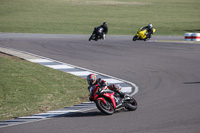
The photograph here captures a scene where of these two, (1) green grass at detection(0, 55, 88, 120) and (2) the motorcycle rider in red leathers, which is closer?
(2) the motorcycle rider in red leathers

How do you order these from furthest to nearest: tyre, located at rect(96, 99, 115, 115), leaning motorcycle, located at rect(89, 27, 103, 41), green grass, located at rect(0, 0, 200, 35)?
green grass, located at rect(0, 0, 200, 35) < leaning motorcycle, located at rect(89, 27, 103, 41) < tyre, located at rect(96, 99, 115, 115)

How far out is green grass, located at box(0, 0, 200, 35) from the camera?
40281 mm

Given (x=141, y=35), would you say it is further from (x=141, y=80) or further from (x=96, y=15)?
(x=96, y=15)

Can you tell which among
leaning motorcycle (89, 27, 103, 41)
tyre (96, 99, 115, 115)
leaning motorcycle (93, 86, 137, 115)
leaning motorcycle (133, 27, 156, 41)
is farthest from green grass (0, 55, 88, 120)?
leaning motorcycle (133, 27, 156, 41)

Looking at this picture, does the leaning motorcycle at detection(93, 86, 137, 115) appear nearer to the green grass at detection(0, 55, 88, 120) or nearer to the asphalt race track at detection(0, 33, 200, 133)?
the asphalt race track at detection(0, 33, 200, 133)

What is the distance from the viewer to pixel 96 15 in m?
51.8

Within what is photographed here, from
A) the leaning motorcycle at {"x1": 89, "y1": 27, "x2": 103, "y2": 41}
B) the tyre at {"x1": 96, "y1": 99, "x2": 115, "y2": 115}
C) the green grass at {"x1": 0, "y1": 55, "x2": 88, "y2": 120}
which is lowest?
the green grass at {"x1": 0, "y1": 55, "x2": 88, "y2": 120}

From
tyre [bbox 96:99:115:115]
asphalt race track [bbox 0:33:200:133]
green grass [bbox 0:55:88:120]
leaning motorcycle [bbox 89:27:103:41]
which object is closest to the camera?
asphalt race track [bbox 0:33:200:133]

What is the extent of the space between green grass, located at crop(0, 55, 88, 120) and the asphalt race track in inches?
76.7

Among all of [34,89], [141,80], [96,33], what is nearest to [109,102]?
[34,89]

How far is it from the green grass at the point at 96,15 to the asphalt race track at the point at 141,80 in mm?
12383

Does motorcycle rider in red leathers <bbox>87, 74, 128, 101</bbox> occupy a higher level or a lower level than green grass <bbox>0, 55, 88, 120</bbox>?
higher

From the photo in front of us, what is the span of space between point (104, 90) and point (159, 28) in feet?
108

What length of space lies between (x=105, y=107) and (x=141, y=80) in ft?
17.6
